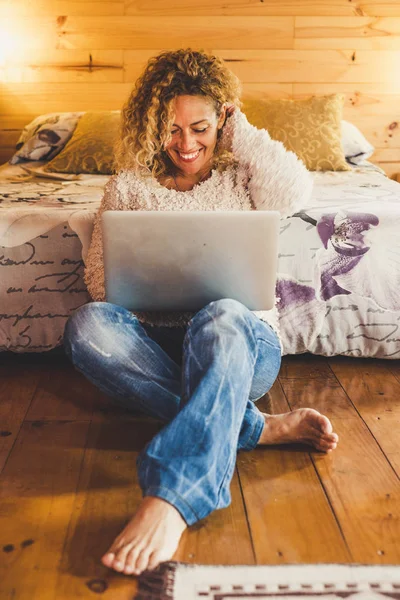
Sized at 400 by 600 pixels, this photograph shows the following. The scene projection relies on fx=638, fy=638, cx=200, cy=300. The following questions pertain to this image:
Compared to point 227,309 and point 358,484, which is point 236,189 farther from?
point 358,484

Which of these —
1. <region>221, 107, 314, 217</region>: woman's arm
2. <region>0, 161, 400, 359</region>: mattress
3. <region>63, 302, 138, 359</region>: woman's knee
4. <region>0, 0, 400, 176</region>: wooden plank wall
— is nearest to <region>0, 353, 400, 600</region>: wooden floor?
<region>0, 161, 400, 359</region>: mattress

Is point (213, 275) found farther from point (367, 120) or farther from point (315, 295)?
point (367, 120)

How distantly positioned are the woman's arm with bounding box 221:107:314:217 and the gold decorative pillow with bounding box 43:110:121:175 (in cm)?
115

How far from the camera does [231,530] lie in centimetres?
107

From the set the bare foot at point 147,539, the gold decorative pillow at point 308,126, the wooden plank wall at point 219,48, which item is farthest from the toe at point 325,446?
the wooden plank wall at point 219,48

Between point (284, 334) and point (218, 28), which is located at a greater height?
point (218, 28)

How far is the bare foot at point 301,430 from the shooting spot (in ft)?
4.26

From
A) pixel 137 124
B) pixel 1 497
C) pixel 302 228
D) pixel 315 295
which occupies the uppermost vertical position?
pixel 137 124

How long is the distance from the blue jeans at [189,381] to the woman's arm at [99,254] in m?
0.15

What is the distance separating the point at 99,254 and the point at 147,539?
2.36 feet

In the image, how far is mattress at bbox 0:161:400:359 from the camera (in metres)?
1.68

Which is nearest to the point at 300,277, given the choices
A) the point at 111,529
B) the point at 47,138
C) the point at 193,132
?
the point at 193,132

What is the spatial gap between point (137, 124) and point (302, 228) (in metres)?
0.51

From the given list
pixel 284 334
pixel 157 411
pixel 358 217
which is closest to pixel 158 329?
pixel 157 411
